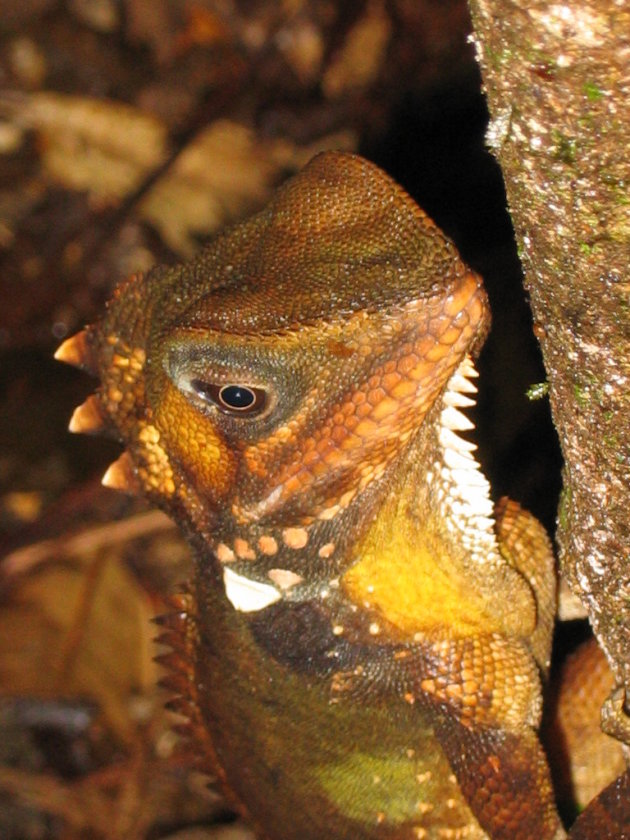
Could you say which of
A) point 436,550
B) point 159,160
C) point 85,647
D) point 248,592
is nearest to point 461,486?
point 436,550

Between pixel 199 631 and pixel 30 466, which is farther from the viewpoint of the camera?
pixel 30 466

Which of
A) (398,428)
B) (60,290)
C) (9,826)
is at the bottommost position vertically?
(9,826)

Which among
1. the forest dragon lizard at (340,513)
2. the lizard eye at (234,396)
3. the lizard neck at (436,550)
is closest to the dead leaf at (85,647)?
the forest dragon lizard at (340,513)

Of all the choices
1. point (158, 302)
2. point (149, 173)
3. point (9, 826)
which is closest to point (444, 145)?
point (149, 173)

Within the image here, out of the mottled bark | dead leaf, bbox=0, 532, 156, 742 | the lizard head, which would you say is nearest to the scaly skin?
the lizard head

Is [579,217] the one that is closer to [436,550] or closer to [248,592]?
[436,550]

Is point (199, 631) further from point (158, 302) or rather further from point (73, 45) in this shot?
point (73, 45)

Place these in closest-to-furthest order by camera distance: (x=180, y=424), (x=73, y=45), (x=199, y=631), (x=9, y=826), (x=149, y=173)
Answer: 1. (x=180, y=424)
2. (x=199, y=631)
3. (x=9, y=826)
4. (x=149, y=173)
5. (x=73, y=45)

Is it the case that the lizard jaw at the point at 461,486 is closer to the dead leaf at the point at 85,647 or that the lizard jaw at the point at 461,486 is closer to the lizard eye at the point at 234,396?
the lizard eye at the point at 234,396
